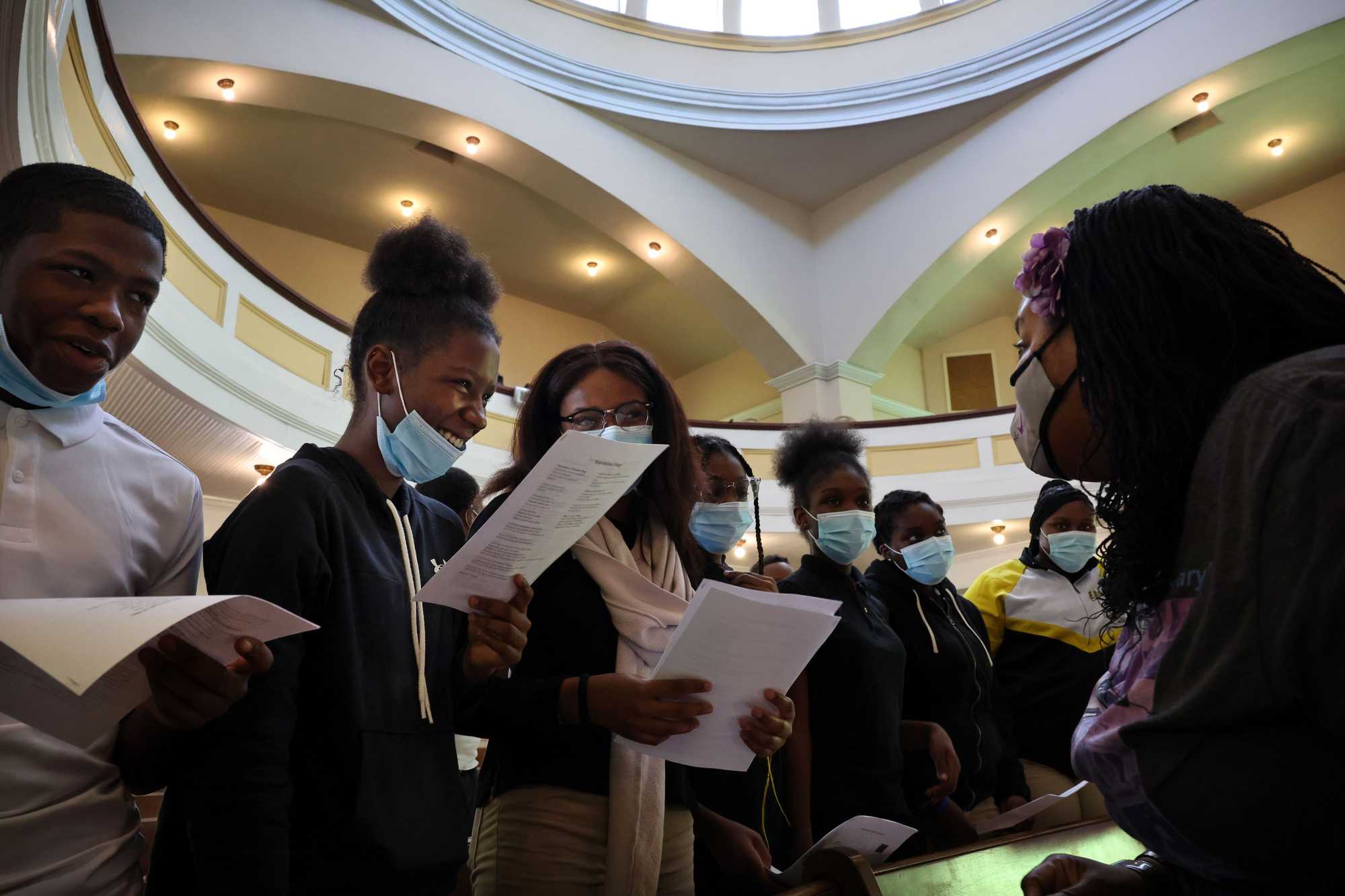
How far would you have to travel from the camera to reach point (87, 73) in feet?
15.3

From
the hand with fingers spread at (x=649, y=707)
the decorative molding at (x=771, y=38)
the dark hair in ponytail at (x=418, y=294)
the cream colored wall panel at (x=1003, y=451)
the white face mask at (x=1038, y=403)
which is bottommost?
the hand with fingers spread at (x=649, y=707)

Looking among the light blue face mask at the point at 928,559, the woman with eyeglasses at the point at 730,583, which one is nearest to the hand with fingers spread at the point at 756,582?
the woman with eyeglasses at the point at 730,583

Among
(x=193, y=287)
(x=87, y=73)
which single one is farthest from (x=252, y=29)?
(x=87, y=73)

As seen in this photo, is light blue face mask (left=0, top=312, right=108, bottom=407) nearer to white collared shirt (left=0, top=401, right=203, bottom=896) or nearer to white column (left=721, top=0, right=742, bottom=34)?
white collared shirt (left=0, top=401, right=203, bottom=896)

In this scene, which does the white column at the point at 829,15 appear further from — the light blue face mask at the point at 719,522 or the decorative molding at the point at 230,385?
the light blue face mask at the point at 719,522

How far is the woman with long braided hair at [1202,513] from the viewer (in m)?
1.00

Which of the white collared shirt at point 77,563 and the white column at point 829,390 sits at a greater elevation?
the white column at point 829,390

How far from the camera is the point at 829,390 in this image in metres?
11.7

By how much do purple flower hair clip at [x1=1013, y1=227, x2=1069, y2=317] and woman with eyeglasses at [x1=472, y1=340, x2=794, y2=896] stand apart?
0.84 metres

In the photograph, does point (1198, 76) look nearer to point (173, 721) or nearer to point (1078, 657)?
point (1078, 657)

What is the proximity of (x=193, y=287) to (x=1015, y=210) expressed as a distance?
8.45 metres

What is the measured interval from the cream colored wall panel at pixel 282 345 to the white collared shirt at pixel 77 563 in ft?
17.7

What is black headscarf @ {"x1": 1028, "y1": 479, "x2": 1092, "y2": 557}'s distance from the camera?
12.3ft

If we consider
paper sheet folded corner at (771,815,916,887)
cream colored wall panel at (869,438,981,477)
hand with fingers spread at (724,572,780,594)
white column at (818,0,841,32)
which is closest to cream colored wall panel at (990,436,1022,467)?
cream colored wall panel at (869,438,981,477)
